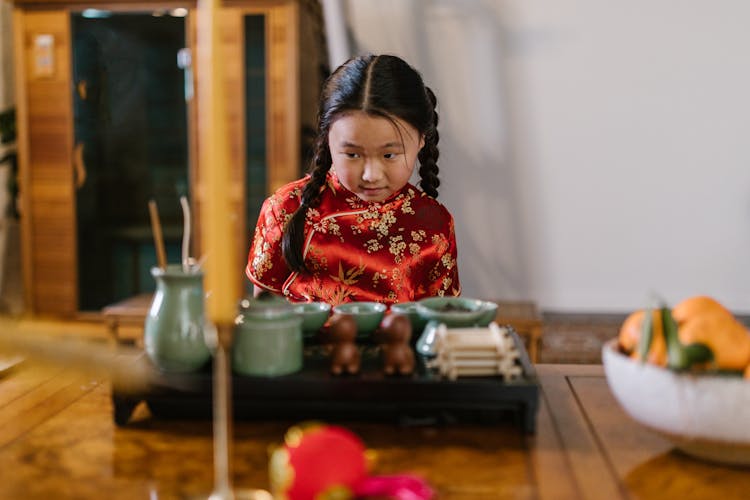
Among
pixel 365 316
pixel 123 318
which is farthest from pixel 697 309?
pixel 123 318

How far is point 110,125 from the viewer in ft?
11.0

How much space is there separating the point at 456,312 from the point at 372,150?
542mm

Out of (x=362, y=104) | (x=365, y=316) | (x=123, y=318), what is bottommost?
(x=123, y=318)

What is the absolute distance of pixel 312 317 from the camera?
105cm

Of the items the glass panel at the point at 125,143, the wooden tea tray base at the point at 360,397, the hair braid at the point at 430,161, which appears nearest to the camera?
the wooden tea tray base at the point at 360,397

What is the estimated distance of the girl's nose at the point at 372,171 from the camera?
1.51m

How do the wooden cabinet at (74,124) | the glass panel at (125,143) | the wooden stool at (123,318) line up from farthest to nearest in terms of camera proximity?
the glass panel at (125,143)
the wooden cabinet at (74,124)
the wooden stool at (123,318)

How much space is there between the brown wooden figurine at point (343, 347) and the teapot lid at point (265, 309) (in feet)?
0.21

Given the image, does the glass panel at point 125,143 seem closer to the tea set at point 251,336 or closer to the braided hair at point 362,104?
the braided hair at point 362,104

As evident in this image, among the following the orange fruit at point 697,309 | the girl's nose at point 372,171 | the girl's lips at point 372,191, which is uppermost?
the girl's nose at point 372,171

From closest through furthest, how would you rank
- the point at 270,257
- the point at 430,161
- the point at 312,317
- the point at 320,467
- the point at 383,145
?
the point at 320,467
the point at 312,317
the point at 383,145
the point at 270,257
the point at 430,161

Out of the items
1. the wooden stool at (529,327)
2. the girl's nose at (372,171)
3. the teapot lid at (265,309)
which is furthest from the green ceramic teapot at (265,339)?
the wooden stool at (529,327)

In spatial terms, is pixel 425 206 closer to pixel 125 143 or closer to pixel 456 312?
pixel 456 312

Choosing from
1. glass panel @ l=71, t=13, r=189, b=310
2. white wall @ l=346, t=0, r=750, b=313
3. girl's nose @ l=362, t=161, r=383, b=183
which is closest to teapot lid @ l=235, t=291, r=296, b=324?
girl's nose @ l=362, t=161, r=383, b=183
